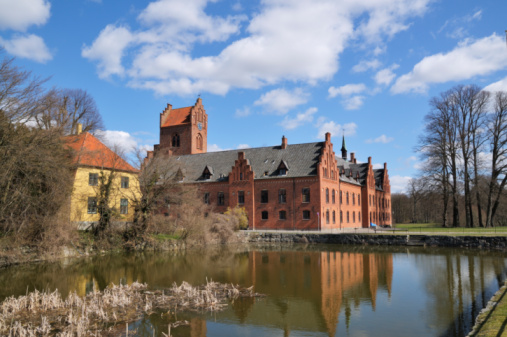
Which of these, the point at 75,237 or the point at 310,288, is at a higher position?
the point at 75,237

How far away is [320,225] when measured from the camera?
41656mm

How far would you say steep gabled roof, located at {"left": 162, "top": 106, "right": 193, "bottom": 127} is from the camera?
201ft

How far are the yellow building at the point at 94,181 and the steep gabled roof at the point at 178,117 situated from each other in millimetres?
26479

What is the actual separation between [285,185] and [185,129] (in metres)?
23.2

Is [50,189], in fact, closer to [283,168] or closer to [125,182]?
[125,182]

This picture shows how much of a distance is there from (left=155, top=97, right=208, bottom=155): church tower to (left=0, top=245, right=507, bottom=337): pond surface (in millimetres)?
31858

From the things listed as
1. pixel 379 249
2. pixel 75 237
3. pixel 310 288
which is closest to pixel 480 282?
pixel 310 288

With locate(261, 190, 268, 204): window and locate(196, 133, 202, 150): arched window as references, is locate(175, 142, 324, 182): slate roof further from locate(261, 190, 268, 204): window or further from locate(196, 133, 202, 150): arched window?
locate(196, 133, 202, 150): arched window

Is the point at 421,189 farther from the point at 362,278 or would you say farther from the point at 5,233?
the point at 5,233

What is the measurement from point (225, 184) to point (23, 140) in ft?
89.1

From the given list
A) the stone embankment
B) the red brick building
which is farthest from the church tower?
the stone embankment

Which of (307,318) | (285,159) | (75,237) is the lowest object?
(307,318)

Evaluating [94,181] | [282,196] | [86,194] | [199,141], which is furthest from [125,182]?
[199,141]

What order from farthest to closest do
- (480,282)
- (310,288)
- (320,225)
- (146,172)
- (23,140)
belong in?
(320,225), (146,172), (23,140), (480,282), (310,288)
